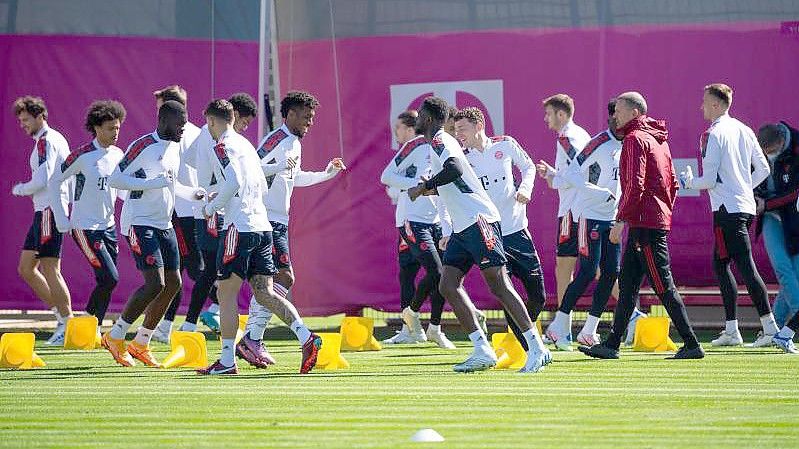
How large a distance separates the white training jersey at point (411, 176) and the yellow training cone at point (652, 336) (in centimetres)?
238

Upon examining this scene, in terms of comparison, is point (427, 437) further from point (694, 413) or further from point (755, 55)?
point (755, 55)

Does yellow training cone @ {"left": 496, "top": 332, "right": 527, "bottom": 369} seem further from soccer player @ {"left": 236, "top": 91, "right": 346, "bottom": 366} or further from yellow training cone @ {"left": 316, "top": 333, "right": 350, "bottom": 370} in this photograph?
soccer player @ {"left": 236, "top": 91, "right": 346, "bottom": 366}

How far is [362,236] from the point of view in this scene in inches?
667

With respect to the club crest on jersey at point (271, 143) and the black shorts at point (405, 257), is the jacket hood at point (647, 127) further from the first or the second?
the black shorts at point (405, 257)

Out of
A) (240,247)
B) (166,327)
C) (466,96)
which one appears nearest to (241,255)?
A: (240,247)

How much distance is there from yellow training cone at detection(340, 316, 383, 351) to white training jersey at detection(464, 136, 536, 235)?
170 cm

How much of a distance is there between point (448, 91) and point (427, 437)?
9889mm

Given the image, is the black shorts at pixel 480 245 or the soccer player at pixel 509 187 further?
the soccer player at pixel 509 187

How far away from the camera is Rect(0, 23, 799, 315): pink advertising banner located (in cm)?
1617

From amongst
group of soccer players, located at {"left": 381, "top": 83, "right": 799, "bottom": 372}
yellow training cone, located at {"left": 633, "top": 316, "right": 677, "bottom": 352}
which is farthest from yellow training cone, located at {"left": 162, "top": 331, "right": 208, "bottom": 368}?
yellow training cone, located at {"left": 633, "top": 316, "right": 677, "bottom": 352}

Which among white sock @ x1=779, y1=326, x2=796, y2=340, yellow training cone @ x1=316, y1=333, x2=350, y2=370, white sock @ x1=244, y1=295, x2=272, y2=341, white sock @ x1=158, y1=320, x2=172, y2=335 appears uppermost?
white sock @ x1=244, y1=295, x2=272, y2=341

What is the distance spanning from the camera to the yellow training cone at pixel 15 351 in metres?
11.6

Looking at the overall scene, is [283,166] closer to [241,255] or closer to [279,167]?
[279,167]

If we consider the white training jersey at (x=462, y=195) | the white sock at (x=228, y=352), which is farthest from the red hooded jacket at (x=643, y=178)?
the white sock at (x=228, y=352)
